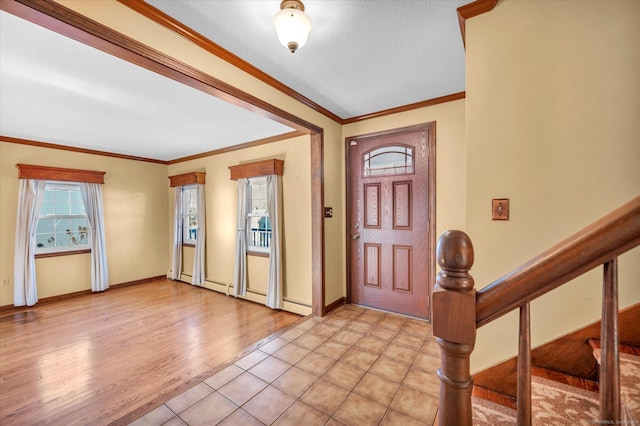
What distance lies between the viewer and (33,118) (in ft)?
10.6

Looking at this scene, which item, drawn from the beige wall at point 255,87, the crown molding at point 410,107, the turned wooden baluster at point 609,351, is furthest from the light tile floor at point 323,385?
the crown molding at point 410,107

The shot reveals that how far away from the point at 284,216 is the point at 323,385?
2.48 meters

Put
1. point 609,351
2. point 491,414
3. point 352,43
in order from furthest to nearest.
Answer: point 352,43 < point 491,414 < point 609,351

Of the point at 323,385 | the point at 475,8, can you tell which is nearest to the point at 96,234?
the point at 323,385

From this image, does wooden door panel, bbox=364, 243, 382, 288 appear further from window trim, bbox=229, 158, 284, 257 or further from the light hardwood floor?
window trim, bbox=229, 158, 284, 257

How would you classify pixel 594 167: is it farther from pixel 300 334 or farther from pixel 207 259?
pixel 207 259

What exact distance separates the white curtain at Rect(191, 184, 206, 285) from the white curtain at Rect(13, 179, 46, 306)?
2.29 meters

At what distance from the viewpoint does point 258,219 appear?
448 centimetres

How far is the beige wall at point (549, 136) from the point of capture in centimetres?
127

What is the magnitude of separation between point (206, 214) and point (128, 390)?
342 centimetres

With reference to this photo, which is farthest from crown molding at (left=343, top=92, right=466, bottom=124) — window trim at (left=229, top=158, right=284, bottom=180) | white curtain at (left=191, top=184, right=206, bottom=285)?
white curtain at (left=191, top=184, right=206, bottom=285)

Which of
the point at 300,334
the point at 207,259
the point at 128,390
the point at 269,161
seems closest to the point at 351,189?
the point at 269,161

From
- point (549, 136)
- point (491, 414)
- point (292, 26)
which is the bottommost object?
point (491, 414)

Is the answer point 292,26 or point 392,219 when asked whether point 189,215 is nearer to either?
point 392,219
